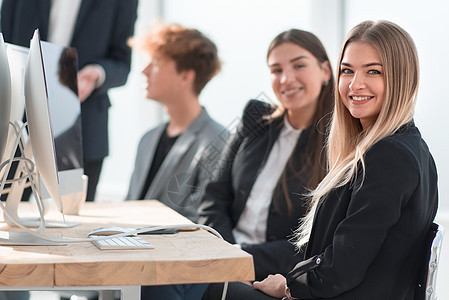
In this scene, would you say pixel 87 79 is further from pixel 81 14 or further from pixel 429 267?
pixel 429 267

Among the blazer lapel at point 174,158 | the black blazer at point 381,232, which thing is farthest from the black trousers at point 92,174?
the black blazer at point 381,232

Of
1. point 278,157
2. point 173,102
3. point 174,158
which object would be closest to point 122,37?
point 173,102

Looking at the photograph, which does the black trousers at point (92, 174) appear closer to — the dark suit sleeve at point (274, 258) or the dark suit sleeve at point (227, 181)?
the dark suit sleeve at point (227, 181)

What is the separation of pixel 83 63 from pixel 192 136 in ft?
1.87

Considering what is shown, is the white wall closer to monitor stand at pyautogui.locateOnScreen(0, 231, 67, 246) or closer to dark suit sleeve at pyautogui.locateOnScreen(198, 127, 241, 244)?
dark suit sleeve at pyautogui.locateOnScreen(198, 127, 241, 244)

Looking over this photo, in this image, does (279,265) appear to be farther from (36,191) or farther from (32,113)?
(32,113)

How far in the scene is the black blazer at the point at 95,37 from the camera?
8.36 ft

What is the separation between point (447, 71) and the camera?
112 inches

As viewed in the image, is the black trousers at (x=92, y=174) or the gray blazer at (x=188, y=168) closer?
the gray blazer at (x=188, y=168)

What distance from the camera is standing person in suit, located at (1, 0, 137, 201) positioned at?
2555mm

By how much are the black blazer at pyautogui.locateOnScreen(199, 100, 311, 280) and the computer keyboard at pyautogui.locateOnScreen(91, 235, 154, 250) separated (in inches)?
30.3

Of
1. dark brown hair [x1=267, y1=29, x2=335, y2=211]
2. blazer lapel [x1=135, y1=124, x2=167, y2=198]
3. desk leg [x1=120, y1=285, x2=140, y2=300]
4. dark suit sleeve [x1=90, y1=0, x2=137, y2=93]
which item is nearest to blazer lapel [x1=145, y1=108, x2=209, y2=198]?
blazer lapel [x1=135, y1=124, x2=167, y2=198]

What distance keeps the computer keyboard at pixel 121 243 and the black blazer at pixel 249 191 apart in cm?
77

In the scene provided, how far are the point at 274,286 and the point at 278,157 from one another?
755 mm
